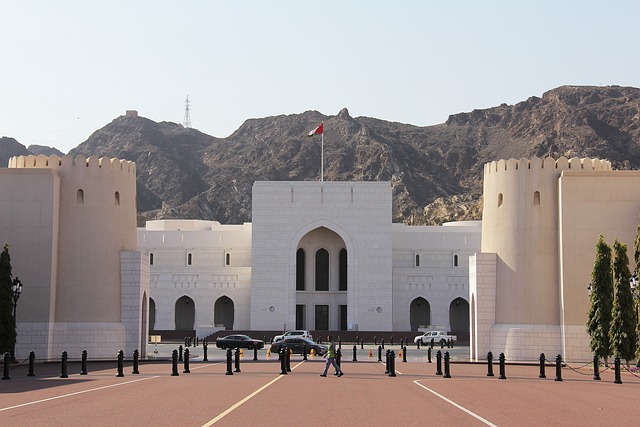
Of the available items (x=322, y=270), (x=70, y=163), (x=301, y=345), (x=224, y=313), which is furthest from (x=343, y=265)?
(x=70, y=163)

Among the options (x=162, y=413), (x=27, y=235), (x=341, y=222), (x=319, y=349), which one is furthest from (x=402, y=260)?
(x=162, y=413)

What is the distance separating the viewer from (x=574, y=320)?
36.7 m

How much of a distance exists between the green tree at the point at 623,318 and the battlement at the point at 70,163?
18.9 m

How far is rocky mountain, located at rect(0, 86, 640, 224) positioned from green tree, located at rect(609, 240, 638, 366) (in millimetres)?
100541

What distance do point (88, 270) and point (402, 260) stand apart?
110ft

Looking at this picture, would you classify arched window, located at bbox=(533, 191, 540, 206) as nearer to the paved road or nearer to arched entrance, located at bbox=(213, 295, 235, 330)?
the paved road

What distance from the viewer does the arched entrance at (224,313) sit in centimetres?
7052

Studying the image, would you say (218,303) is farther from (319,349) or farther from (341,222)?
(319,349)

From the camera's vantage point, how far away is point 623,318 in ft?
101

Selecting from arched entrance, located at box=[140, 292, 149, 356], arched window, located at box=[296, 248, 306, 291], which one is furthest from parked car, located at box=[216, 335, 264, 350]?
arched window, located at box=[296, 248, 306, 291]

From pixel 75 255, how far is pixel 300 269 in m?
32.5

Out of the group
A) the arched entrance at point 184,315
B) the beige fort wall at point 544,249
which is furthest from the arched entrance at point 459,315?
the beige fort wall at point 544,249

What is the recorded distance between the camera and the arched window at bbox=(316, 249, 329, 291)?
68.6 metres

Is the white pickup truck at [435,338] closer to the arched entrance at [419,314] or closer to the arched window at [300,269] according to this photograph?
the arched entrance at [419,314]
